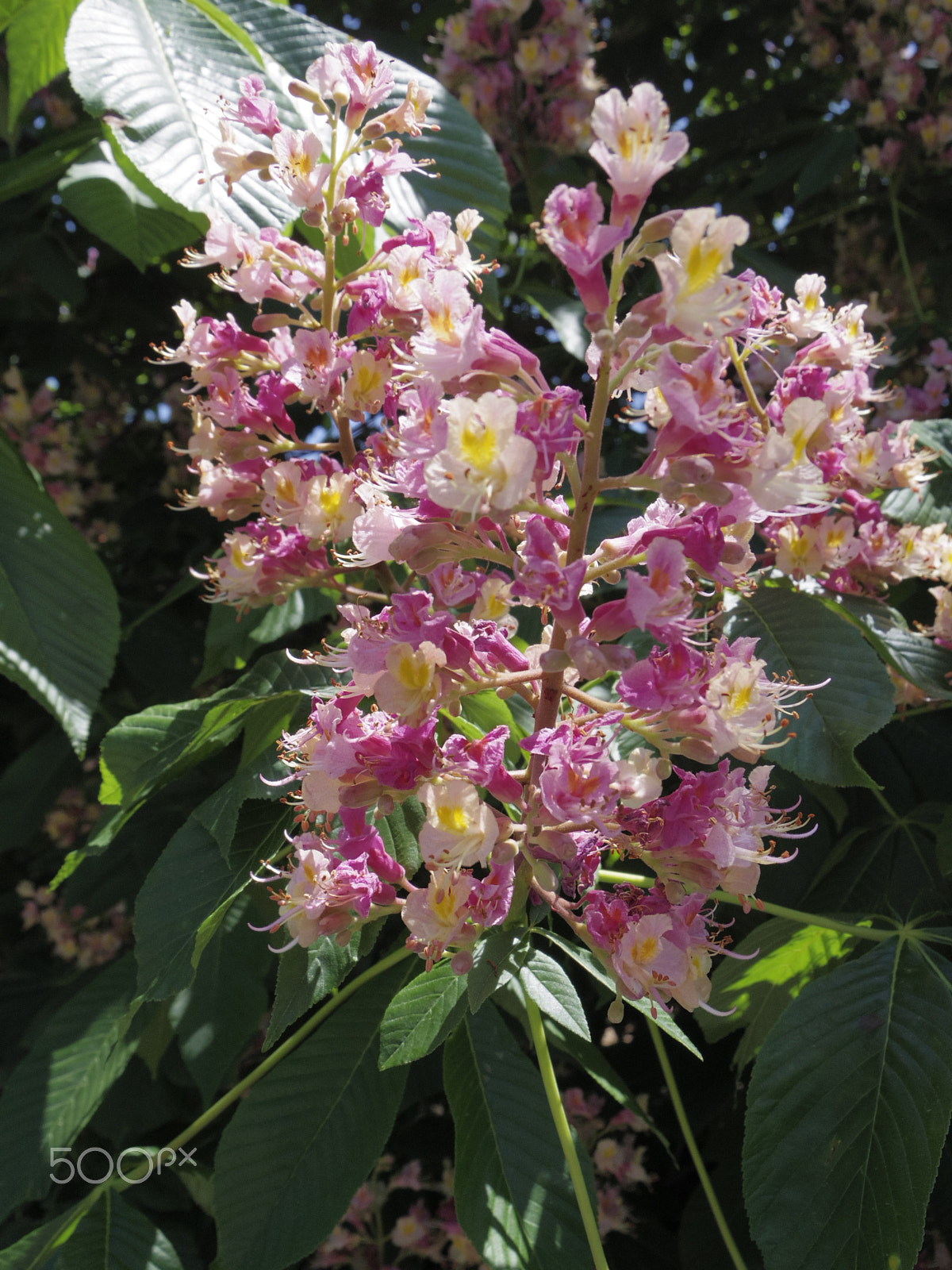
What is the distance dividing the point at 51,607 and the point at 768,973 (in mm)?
1068

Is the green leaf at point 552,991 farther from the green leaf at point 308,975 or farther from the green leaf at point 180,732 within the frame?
the green leaf at point 180,732

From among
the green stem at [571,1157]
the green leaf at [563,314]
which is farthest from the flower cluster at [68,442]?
the green stem at [571,1157]

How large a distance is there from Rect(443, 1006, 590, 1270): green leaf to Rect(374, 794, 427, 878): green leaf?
28 cm

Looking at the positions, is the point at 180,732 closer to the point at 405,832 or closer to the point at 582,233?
the point at 405,832

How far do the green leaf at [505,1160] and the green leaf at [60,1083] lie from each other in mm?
515

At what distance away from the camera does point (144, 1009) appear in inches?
54.4

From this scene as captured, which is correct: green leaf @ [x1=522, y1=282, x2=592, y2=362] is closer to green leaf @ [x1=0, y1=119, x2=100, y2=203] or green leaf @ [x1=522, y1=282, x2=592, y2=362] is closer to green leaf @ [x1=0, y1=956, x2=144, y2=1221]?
green leaf @ [x1=0, y1=119, x2=100, y2=203]

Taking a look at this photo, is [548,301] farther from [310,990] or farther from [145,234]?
[310,990]

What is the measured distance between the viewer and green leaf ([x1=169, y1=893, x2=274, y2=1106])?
129cm

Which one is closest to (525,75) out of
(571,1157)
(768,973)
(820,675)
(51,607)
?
(51,607)

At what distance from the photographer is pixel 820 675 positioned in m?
1.13

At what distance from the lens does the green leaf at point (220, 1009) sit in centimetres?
129

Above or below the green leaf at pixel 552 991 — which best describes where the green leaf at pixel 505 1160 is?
below

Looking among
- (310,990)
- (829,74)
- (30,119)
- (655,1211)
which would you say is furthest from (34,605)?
(829,74)
